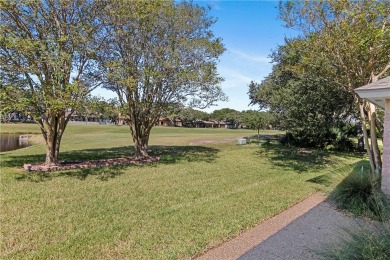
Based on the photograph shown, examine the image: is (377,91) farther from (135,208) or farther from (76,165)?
(76,165)

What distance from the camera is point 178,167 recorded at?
11.1 metres

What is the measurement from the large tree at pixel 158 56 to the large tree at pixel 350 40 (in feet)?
15.2

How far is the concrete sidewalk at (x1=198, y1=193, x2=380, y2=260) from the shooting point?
3771 mm

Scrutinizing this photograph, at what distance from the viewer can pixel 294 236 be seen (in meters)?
4.38

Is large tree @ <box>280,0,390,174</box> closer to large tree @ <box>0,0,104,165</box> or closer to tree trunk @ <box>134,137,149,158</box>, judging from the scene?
large tree @ <box>0,0,104,165</box>

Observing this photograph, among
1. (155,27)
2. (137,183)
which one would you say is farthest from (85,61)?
(137,183)

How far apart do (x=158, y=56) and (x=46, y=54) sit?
4.93 m

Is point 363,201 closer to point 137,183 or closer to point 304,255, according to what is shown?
point 304,255

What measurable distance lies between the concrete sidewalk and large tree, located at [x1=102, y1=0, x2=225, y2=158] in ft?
24.5

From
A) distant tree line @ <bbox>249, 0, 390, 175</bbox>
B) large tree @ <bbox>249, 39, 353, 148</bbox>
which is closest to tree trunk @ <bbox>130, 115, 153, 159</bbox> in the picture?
distant tree line @ <bbox>249, 0, 390, 175</bbox>

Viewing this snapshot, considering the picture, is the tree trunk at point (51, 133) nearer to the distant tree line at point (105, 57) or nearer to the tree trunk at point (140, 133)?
the distant tree line at point (105, 57)

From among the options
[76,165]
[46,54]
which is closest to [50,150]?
[76,165]

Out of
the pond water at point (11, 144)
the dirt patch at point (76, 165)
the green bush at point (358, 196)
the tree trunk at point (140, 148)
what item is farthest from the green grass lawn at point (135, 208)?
the pond water at point (11, 144)

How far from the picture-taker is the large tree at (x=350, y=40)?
7699mm
